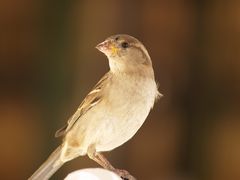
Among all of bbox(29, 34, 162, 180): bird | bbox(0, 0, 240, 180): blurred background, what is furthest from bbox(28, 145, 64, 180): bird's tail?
bbox(0, 0, 240, 180): blurred background

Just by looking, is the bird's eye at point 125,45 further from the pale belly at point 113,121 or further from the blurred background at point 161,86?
the blurred background at point 161,86

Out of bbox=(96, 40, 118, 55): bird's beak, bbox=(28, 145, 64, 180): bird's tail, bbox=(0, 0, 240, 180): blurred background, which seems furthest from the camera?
bbox=(0, 0, 240, 180): blurred background

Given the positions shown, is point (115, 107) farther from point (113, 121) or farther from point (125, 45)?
point (125, 45)

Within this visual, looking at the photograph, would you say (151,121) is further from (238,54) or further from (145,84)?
(145,84)

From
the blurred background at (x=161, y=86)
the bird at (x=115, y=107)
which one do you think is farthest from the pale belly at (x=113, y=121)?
the blurred background at (x=161, y=86)

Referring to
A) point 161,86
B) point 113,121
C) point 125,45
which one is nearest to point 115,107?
point 113,121

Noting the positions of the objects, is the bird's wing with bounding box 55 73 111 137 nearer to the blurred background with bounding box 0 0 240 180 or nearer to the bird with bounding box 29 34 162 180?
the bird with bounding box 29 34 162 180
